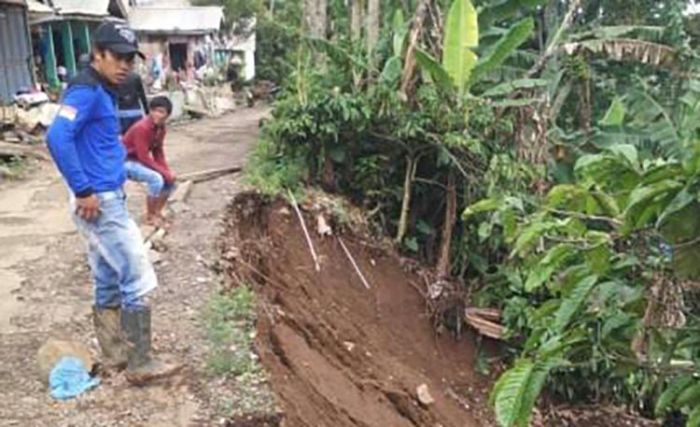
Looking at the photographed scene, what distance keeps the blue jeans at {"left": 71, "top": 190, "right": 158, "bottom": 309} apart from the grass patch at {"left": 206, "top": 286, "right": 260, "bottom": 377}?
69 cm

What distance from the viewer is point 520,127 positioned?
8.70 metres

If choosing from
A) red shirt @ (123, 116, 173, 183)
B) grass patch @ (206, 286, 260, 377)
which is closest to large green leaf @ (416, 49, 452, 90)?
red shirt @ (123, 116, 173, 183)

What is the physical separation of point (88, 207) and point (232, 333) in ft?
5.04

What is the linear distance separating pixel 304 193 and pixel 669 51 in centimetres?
445

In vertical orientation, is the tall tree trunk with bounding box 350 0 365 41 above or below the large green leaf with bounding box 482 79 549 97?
above

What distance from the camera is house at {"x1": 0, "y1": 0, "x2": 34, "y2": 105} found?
Answer: 49.6 ft

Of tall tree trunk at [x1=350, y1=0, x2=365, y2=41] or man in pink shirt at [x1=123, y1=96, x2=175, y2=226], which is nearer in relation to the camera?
man in pink shirt at [x1=123, y1=96, x2=175, y2=226]

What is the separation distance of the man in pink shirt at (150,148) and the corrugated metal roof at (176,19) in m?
21.6

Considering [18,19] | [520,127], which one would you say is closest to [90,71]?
[520,127]

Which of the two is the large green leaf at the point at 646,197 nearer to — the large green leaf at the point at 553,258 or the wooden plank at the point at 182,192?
the large green leaf at the point at 553,258

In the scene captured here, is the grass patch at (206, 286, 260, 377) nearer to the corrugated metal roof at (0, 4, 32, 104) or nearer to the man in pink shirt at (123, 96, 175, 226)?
the man in pink shirt at (123, 96, 175, 226)

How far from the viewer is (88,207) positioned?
4211 millimetres

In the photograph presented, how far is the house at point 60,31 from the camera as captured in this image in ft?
56.5

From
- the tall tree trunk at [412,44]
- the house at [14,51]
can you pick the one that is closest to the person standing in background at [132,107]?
the tall tree trunk at [412,44]
